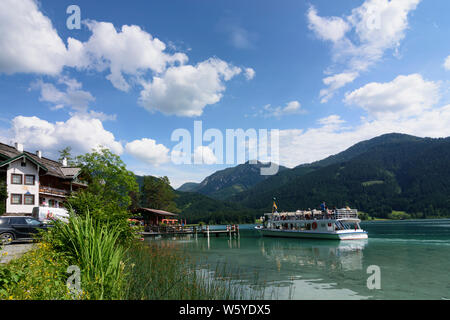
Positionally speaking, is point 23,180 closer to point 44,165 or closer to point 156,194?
point 44,165

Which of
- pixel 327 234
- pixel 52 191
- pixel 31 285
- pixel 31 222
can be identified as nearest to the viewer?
pixel 31 285

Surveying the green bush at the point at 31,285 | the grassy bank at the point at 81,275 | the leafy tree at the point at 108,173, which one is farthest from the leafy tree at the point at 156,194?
the green bush at the point at 31,285

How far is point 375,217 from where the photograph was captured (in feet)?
577

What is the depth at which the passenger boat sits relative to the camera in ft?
145

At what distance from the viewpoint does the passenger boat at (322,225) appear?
44.2 meters

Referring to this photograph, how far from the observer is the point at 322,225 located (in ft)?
155

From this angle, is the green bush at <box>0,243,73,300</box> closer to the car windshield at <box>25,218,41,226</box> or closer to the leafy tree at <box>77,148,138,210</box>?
the car windshield at <box>25,218,41,226</box>

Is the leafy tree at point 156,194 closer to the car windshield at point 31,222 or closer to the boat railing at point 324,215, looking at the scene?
the boat railing at point 324,215

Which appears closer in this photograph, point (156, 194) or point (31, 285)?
point (31, 285)

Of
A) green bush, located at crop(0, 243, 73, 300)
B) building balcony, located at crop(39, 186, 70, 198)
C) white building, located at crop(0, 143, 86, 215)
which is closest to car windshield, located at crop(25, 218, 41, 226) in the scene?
green bush, located at crop(0, 243, 73, 300)

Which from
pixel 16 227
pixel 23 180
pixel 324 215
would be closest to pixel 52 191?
pixel 23 180

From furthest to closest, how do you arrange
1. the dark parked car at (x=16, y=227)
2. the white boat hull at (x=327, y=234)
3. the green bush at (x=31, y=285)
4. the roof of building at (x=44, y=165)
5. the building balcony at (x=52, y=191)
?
the white boat hull at (x=327, y=234)
the building balcony at (x=52, y=191)
the roof of building at (x=44, y=165)
the dark parked car at (x=16, y=227)
the green bush at (x=31, y=285)

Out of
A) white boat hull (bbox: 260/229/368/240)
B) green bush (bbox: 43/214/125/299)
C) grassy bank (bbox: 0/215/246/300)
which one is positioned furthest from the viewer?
white boat hull (bbox: 260/229/368/240)

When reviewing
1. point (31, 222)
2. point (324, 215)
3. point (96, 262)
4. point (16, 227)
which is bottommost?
point (324, 215)
